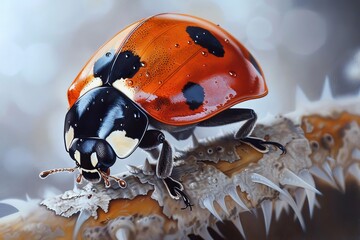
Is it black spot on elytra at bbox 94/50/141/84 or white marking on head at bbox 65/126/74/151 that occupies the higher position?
black spot on elytra at bbox 94/50/141/84

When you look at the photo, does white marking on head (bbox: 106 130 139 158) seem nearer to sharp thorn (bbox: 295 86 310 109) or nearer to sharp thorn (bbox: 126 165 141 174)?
sharp thorn (bbox: 126 165 141 174)

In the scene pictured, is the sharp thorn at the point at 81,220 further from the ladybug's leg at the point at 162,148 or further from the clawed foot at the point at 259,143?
the clawed foot at the point at 259,143

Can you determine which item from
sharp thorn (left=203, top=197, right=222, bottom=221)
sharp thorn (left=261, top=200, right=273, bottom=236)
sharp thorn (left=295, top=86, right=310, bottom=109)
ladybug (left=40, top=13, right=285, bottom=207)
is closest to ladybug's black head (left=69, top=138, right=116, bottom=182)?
ladybug (left=40, top=13, right=285, bottom=207)

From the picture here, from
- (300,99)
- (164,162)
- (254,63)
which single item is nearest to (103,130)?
(164,162)

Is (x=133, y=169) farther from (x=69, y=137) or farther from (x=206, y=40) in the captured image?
(x=206, y=40)

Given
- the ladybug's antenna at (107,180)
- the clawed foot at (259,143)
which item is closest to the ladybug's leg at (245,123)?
the clawed foot at (259,143)

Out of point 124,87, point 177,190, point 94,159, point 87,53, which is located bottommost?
point 177,190
